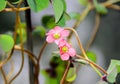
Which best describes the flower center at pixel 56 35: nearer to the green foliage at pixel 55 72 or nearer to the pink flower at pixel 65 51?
the pink flower at pixel 65 51

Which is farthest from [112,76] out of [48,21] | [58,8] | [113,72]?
[48,21]

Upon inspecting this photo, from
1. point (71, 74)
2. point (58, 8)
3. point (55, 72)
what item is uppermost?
point (58, 8)

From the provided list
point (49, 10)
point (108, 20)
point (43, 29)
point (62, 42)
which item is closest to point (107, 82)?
point (62, 42)

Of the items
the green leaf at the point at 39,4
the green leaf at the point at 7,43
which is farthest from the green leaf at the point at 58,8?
the green leaf at the point at 7,43

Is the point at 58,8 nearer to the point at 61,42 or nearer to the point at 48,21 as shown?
the point at 61,42

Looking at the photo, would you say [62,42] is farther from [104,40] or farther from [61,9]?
[104,40]

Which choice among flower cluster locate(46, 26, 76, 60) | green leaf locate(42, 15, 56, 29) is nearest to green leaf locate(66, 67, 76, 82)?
flower cluster locate(46, 26, 76, 60)

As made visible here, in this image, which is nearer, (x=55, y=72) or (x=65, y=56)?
(x=65, y=56)
